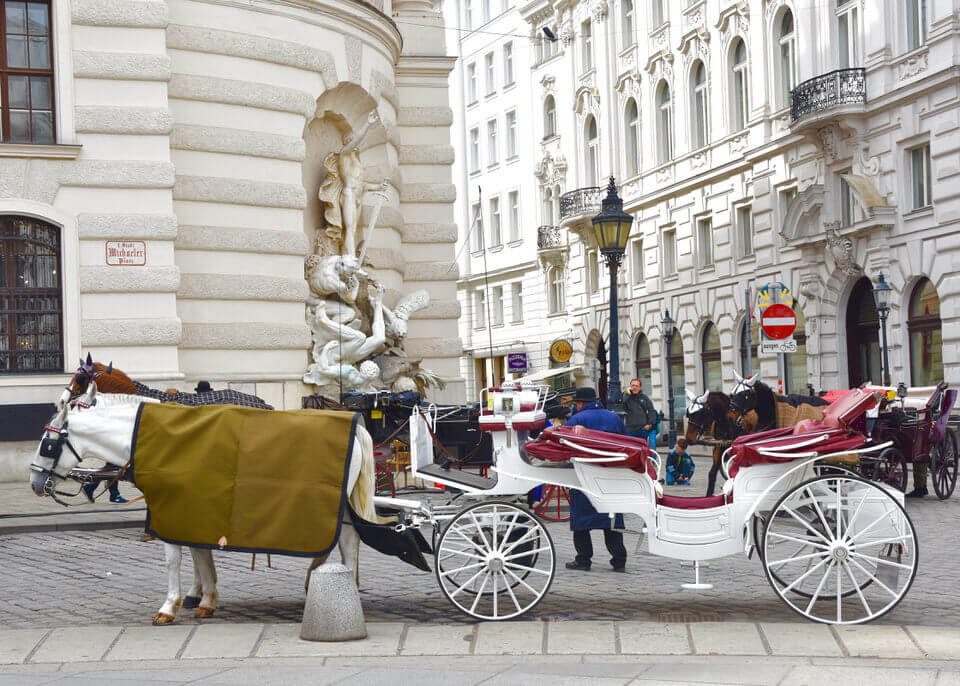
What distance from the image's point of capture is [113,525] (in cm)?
1529

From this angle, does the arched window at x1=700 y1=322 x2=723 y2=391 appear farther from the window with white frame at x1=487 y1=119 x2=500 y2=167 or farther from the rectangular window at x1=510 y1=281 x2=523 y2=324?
the window with white frame at x1=487 y1=119 x2=500 y2=167

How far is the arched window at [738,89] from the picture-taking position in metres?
37.9

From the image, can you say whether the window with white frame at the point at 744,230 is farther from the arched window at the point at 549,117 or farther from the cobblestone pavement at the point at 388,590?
the cobblestone pavement at the point at 388,590

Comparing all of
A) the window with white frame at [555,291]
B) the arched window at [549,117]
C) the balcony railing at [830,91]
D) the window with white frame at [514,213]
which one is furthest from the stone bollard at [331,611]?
the window with white frame at [514,213]

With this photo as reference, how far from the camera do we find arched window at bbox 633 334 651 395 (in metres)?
44.5

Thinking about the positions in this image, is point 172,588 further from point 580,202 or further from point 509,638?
point 580,202

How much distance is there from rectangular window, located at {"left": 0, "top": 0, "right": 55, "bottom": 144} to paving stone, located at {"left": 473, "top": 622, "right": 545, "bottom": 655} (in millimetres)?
14107

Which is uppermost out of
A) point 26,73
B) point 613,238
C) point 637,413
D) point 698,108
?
point 698,108

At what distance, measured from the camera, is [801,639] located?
799 cm

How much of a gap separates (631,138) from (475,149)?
1589 centimetres

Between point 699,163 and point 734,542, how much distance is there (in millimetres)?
32597

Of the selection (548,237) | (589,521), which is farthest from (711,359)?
(589,521)

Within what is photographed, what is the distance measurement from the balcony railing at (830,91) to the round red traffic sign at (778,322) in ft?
45.4

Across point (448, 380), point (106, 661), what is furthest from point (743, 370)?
point (106, 661)
